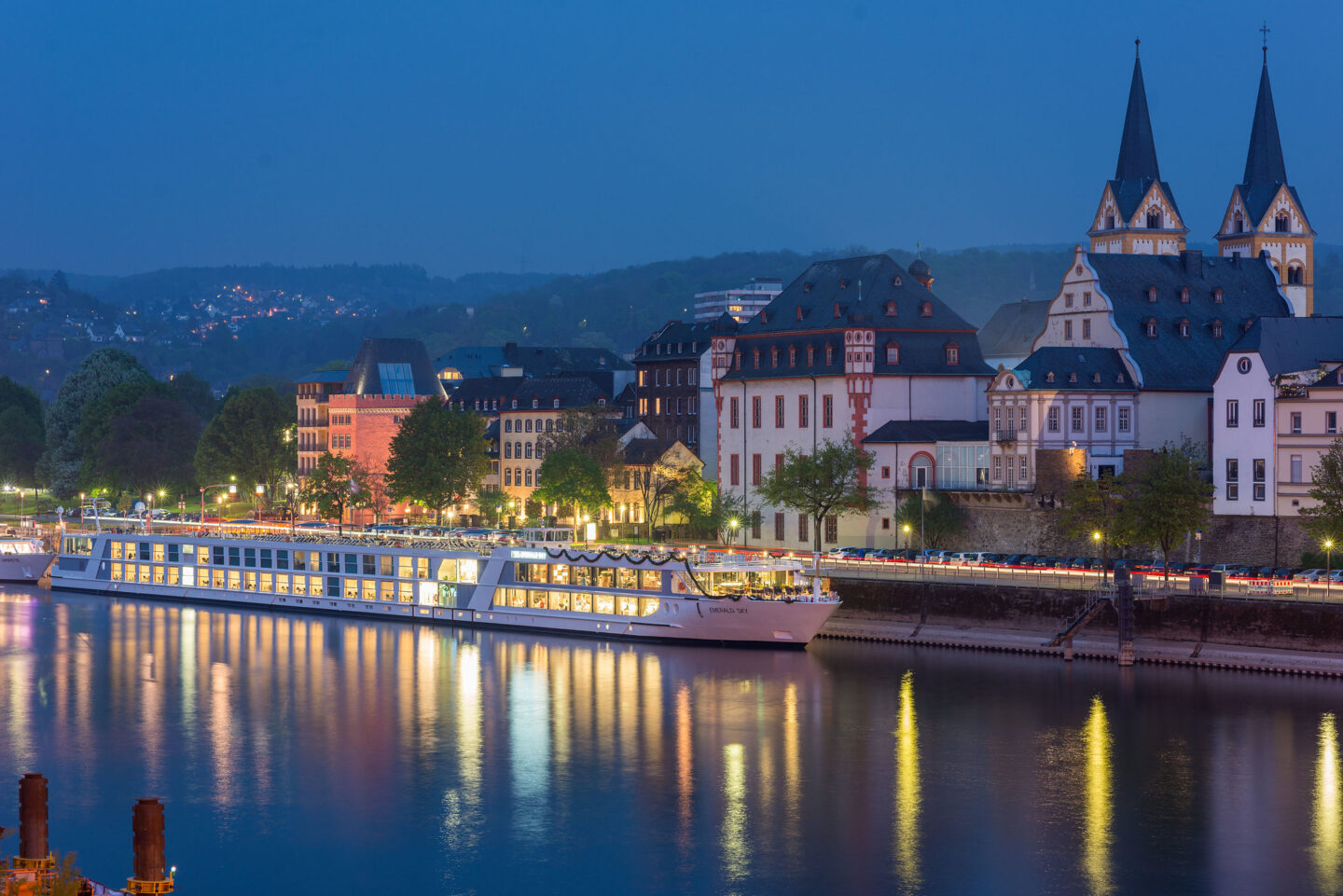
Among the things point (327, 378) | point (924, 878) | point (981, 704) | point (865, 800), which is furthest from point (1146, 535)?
point (327, 378)

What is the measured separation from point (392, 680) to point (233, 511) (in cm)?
7531

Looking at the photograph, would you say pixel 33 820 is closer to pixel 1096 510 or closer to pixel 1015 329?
pixel 1096 510

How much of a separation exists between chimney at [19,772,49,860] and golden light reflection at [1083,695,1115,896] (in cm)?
1903

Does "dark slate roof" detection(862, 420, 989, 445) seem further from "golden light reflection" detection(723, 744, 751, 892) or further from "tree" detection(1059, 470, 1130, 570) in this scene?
"golden light reflection" detection(723, 744, 751, 892)

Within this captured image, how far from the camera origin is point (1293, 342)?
71.9 m

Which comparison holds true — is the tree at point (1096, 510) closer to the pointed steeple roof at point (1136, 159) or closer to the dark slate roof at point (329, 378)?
the pointed steeple roof at point (1136, 159)

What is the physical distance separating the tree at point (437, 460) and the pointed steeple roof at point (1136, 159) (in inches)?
1535

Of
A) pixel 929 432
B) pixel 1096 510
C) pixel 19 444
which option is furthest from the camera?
pixel 19 444

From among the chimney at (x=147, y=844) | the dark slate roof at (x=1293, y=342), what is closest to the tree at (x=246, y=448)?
the dark slate roof at (x=1293, y=342)

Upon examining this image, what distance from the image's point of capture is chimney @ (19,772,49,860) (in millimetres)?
27891

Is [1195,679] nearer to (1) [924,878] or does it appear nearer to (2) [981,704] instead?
(2) [981,704]

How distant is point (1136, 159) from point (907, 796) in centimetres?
6847

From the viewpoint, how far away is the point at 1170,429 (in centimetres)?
8069

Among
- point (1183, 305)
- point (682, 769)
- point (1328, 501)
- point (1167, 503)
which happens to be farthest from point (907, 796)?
point (1183, 305)
